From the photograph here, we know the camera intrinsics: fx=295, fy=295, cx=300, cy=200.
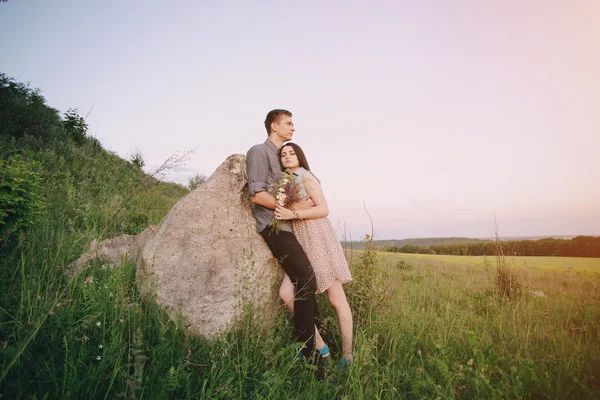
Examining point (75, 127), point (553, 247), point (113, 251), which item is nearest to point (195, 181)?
point (75, 127)

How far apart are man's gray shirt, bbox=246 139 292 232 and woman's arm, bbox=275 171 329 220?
22 cm

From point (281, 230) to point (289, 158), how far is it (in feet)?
3.36

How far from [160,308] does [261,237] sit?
1.53 metres

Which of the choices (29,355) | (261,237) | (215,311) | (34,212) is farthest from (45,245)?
(261,237)

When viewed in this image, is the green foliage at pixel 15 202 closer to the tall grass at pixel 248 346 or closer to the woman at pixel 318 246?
the tall grass at pixel 248 346

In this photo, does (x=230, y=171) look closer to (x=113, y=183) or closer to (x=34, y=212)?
(x=34, y=212)

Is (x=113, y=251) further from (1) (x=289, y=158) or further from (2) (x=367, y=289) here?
(2) (x=367, y=289)

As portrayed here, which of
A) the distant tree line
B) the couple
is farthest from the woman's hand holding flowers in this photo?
the distant tree line

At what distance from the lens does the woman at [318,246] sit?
3809 mm

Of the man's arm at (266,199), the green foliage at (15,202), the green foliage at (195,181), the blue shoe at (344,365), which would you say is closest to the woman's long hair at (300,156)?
the man's arm at (266,199)

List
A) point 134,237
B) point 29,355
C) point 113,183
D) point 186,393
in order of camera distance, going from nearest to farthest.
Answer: point 29,355, point 186,393, point 134,237, point 113,183

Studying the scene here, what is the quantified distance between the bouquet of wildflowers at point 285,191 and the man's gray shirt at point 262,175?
0.08 meters

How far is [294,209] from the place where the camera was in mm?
3998

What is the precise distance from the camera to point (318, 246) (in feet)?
13.2
